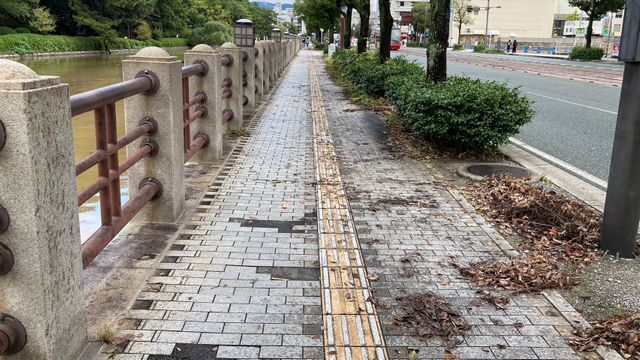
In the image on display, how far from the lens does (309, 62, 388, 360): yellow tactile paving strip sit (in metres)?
3.34

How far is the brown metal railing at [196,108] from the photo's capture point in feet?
21.6

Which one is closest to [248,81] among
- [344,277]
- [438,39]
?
[438,39]

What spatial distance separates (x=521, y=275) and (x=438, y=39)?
6676mm

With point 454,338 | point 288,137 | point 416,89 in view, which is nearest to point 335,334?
point 454,338

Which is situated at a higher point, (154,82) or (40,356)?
(154,82)

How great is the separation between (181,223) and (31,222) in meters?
2.72

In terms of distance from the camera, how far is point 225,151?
346 inches

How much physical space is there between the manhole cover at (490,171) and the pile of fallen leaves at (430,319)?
11.6 feet

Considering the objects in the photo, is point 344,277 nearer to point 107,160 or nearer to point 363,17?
point 107,160

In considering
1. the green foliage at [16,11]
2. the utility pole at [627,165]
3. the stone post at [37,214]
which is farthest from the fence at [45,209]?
the green foliage at [16,11]

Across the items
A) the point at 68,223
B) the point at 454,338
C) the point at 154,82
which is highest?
the point at 154,82

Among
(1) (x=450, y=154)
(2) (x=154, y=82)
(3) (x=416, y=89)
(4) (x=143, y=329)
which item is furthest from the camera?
(3) (x=416, y=89)

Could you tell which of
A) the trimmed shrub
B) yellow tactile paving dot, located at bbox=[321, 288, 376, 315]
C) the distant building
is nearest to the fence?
Answer: yellow tactile paving dot, located at bbox=[321, 288, 376, 315]

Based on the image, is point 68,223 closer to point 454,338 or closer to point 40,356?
point 40,356
